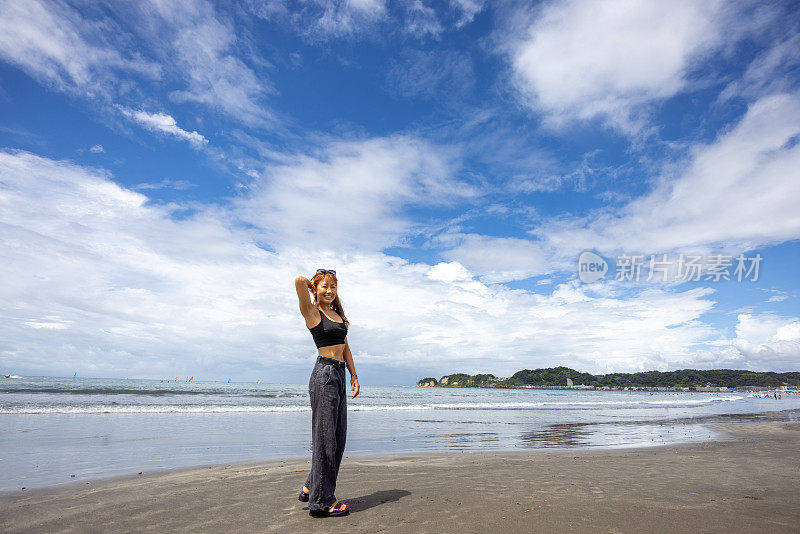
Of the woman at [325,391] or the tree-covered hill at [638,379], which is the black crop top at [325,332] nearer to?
the woman at [325,391]

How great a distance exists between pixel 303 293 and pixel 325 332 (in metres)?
0.65

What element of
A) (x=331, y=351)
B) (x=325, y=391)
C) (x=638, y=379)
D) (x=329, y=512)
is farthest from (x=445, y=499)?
(x=638, y=379)

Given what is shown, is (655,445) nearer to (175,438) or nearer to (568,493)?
(568,493)

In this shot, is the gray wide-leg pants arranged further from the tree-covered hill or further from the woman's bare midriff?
the tree-covered hill

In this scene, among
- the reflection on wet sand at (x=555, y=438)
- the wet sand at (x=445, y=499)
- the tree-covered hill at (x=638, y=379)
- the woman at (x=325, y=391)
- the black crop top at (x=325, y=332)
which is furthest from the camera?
the tree-covered hill at (x=638, y=379)

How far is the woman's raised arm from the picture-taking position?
15.7ft

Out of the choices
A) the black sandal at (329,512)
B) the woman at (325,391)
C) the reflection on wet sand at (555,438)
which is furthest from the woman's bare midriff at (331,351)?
the reflection on wet sand at (555,438)

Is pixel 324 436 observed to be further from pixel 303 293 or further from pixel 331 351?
pixel 303 293

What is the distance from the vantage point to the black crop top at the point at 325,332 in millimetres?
5199

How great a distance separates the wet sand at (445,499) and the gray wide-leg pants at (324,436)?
30 centimetres

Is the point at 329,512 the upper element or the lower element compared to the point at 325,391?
lower

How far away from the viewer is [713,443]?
1359cm

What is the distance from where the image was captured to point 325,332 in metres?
5.21

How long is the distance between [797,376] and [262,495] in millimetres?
214732
